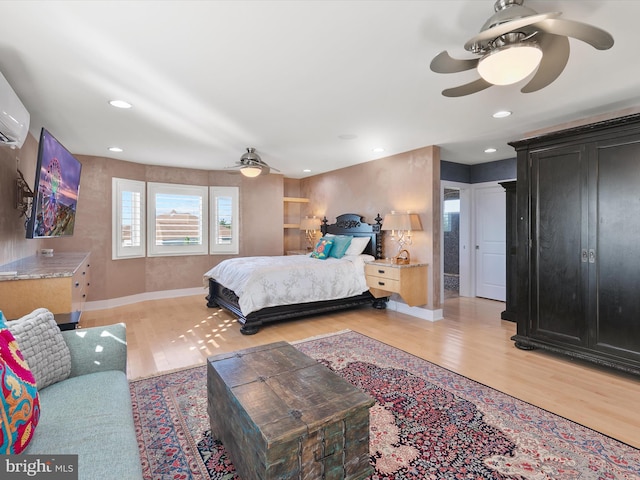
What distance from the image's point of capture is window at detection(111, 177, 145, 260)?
17.7ft

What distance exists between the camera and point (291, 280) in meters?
4.31

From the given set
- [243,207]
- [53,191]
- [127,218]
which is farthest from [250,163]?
[127,218]

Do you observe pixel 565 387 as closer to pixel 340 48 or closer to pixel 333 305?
pixel 333 305

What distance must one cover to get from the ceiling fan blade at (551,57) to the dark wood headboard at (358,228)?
3.30 metres

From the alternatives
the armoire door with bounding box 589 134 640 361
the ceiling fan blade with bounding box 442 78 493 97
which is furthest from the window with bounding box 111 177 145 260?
the armoire door with bounding box 589 134 640 361

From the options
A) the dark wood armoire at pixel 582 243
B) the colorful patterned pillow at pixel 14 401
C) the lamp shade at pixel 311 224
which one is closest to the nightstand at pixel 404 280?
the dark wood armoire at pixel 582 243

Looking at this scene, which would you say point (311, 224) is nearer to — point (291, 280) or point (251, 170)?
point (251, 170)

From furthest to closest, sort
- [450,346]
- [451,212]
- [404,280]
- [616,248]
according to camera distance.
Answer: [451,212]
[404,280]
[450,346]
[616,248]

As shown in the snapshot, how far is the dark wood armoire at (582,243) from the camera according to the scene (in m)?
2.74

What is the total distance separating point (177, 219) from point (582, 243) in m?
6.02

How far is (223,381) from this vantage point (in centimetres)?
169

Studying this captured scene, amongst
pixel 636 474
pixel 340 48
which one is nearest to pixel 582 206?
pixel 636 474

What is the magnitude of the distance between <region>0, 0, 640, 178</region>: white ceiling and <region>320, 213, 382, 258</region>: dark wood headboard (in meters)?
A: 1.65

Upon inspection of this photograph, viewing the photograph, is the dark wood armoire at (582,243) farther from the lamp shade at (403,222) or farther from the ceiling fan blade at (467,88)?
the ceiling fan blade at (467,88)
